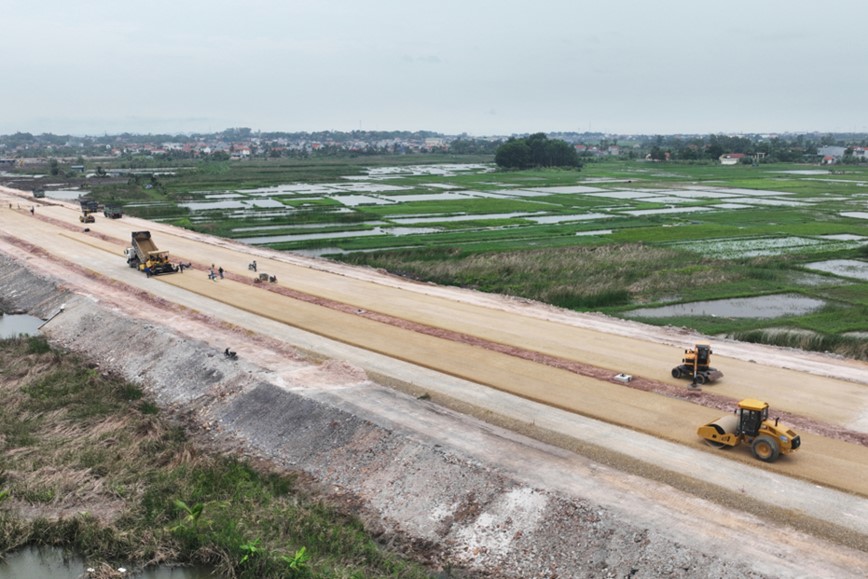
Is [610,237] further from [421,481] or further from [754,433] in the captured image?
[421,481]

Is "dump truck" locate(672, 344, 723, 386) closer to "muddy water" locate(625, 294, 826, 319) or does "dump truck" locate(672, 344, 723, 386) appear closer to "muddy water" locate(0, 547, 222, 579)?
"muddy water" locate(625, 294, 826, 319)

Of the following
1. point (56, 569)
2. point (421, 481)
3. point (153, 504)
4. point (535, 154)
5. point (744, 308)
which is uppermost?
point (535, 154)

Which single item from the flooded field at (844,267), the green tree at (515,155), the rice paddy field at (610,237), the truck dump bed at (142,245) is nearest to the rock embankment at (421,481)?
the truck dump bed at (142,245)

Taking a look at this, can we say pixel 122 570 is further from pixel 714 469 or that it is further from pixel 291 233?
pixel 291 233

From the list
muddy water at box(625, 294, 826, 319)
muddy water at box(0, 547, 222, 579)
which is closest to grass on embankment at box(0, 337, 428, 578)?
muddy water at box(0, 547, 222, 579)

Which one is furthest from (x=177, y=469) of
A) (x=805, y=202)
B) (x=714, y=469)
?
(x=805, y=202)

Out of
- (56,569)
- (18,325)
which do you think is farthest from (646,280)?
(56,569)

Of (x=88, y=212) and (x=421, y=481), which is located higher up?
(x=88, y=212)
